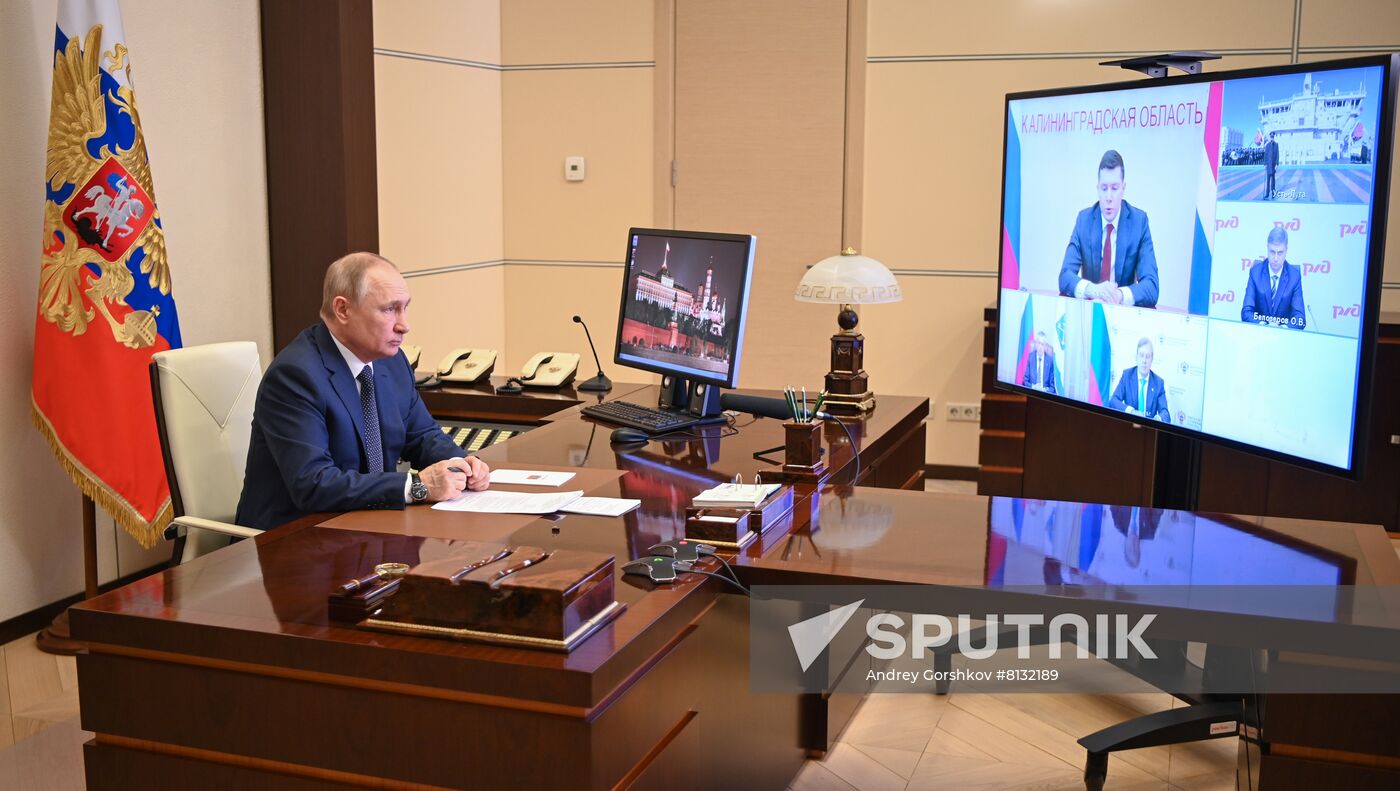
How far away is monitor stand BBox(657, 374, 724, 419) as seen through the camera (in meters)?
3.53

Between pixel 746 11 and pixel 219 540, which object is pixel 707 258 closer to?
pixel 219 540

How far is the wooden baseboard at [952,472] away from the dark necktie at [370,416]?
146 inches

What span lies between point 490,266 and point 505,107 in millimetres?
854

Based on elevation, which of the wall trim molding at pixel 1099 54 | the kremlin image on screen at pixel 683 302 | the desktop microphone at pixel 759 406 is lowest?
the desktop microphone at pixel 759 406

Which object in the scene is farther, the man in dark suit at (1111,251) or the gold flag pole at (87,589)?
the gold flag pole at (87,589)

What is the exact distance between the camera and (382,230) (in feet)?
17.9

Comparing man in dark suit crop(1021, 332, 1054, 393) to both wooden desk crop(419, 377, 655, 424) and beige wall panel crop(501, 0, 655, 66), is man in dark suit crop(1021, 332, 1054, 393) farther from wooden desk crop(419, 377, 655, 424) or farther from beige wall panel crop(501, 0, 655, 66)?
beige wall panel crop(501, 0, 655, 66)

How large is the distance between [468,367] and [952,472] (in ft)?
9.27

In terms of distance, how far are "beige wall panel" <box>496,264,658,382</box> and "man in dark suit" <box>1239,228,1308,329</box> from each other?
403 cm

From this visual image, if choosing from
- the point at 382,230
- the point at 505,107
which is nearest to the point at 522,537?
the point at 382,230

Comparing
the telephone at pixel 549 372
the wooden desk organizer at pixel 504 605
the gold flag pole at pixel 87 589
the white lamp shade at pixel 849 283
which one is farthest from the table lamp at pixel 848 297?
the gold flag pole at pixel 87 589

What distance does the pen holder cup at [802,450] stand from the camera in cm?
286

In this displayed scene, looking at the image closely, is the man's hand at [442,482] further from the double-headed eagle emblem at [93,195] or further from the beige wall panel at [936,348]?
the beige wall panel at [936,348]

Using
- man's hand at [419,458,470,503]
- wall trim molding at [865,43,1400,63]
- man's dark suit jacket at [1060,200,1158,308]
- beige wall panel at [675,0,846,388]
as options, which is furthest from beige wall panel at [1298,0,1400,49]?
man's hand at [419,458,470,503]
